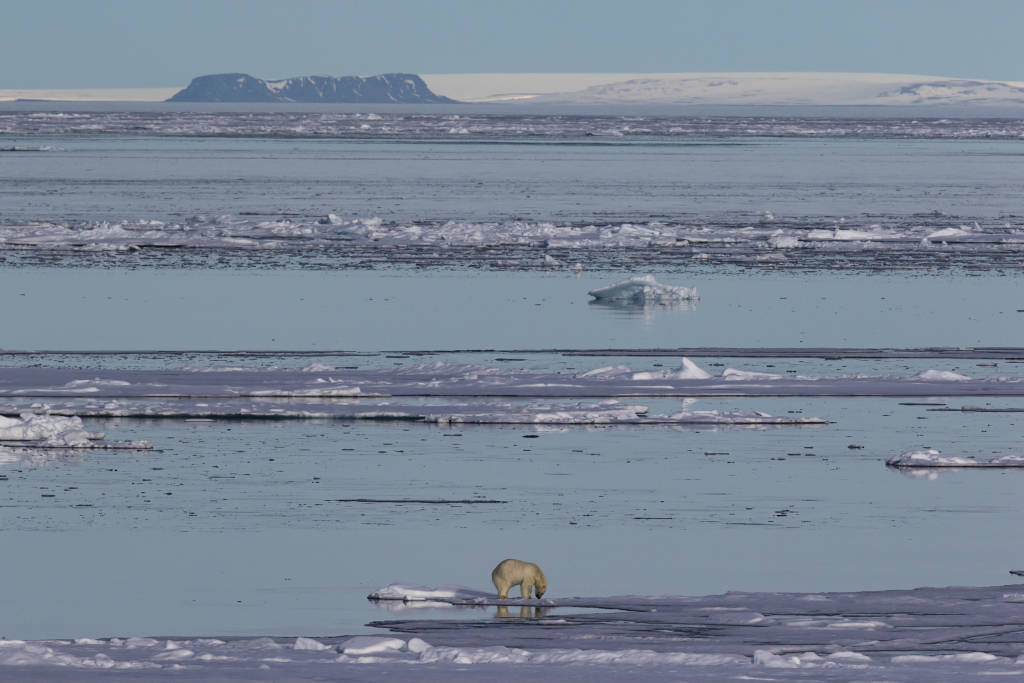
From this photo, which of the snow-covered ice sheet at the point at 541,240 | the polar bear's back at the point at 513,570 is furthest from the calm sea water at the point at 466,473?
the snow-covered ice sheet at the point at 541,240

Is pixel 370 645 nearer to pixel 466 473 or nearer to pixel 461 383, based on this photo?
pixel 466 473

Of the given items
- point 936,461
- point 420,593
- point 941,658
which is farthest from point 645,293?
point 941,658

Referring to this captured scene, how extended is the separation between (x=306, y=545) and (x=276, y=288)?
1308cm

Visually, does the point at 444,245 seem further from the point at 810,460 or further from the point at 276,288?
the point at 810,460

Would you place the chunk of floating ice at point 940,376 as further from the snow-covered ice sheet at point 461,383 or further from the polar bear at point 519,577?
the polar bear at point 519,577

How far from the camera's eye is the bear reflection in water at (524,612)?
7367mm

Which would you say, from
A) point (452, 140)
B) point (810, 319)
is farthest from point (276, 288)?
point (452, 140)

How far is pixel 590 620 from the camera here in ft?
23.8

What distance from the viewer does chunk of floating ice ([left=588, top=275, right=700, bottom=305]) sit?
20078 millimetres

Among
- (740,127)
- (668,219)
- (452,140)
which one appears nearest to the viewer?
(668,219)

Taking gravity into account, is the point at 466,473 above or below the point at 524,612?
below

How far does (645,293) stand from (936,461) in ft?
30.9

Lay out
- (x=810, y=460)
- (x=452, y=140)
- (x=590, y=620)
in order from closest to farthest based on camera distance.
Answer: (x=590, y=620) → (x=810, y=460) → (x=452, y=140)

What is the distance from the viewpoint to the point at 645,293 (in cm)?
2008
